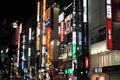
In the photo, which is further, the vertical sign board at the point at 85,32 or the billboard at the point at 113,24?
the vertical sign board at the point at 85,32

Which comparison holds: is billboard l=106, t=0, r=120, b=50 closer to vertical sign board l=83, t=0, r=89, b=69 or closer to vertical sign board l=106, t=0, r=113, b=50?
vertical sign board l=106, t=0, r=113, b=50

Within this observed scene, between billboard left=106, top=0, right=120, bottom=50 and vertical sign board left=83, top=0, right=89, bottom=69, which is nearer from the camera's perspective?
billboard left=106, top=0, right=120, bottom=50

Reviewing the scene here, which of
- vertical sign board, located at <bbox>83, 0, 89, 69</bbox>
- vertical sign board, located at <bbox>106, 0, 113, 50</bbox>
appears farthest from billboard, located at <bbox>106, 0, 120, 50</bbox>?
vertical sign board, located at <bbox>83, 0, 89, 69</bbox>

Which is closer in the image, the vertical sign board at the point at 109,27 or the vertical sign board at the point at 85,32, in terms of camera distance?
the vertical sign board at the point at 109,27

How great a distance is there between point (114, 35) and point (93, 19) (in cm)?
667

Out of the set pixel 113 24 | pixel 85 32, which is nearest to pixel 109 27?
pixel 113 24

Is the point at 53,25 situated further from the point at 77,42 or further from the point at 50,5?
the point at 77,42

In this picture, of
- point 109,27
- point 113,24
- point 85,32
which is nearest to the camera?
point 109,27

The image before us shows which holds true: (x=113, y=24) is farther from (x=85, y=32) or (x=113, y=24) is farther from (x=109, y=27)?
(x=85, y=32)

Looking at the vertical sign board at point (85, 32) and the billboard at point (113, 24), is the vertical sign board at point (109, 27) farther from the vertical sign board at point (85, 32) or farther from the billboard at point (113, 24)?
the vertical sign board at point (85, 32)

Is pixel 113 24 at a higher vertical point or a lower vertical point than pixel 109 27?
higher

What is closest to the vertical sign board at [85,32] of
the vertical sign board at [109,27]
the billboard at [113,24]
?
the billboard at [113,24]

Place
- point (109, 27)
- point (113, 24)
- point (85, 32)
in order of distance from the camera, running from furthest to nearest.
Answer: point (85, 32) < point (113, 24) < point (109, 27)

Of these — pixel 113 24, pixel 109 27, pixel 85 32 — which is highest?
pixel 85 32
